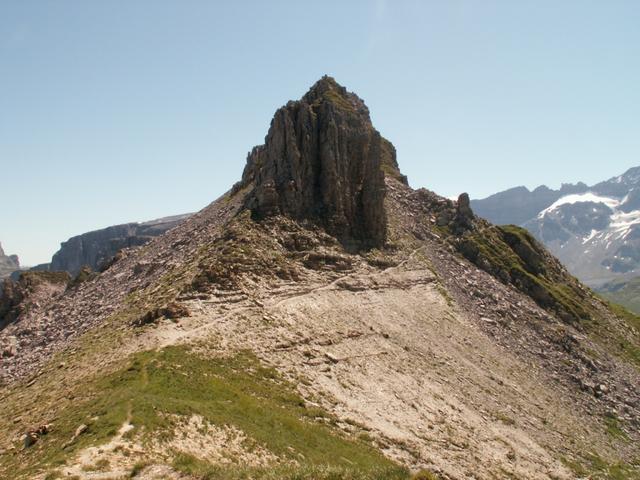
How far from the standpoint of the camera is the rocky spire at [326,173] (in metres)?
72.6

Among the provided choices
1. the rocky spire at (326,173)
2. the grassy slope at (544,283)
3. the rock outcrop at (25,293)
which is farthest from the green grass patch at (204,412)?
the grassy slope at (544,283)

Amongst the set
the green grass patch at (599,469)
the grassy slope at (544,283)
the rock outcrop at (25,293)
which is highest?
the rock outcrop at (25,293)

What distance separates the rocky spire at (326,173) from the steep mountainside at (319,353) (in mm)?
308

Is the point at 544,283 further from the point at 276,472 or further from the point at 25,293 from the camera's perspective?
the point at 25,293

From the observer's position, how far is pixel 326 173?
75250 millimetres

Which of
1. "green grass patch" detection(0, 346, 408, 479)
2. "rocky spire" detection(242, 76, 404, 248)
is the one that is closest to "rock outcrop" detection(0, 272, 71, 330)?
"rocky spire" detection(242, 76, 404, 248)

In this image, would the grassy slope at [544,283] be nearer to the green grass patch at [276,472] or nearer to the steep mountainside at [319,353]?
the steep mountainside at [319,353]

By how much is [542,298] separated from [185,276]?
6515cm

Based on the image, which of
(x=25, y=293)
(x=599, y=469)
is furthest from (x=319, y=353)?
Answer: (x=25, y=293)

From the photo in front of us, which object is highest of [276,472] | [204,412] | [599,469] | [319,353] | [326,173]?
[326,173]

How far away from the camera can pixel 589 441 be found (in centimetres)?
5494

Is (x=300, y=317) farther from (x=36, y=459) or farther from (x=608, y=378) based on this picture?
(x=608, y=378)

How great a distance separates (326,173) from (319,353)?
107 feet

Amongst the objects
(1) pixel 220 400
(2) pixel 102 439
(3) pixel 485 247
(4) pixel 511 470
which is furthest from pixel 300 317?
(3) pixel 485 247
